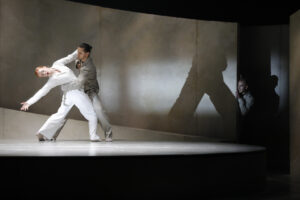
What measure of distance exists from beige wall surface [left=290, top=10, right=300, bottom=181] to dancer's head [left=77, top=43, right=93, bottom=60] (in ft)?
9.37

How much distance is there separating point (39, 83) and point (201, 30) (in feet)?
9.89

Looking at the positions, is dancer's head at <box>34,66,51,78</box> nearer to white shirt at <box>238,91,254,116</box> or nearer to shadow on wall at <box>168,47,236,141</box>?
shadow on wall at <box>168,47,236,141</box>

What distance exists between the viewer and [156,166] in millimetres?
4445

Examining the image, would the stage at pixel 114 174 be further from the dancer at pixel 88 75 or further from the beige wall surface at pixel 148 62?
the beige wall surface at pixel 148 62

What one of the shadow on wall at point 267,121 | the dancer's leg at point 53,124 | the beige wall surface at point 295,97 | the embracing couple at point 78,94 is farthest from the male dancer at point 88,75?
the shadow on wall at point 267,121

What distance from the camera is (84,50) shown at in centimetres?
725

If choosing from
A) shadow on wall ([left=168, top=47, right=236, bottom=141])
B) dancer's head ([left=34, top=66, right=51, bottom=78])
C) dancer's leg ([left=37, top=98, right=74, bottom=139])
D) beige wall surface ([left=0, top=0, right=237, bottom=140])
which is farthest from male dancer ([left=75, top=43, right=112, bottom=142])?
shadow on wall ([left=168, top=47, right=236, bottom=141])

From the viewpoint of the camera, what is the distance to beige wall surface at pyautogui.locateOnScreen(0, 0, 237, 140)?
29.2 ft

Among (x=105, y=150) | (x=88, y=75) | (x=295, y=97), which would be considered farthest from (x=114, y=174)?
(x=295, y=97)

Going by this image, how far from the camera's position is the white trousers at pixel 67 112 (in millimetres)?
7199

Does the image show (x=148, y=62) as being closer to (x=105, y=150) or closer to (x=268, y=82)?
(x=268, y=82)

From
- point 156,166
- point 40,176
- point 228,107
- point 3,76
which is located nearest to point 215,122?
point 228,107

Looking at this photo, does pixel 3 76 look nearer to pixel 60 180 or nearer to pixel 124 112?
pixel 124 112

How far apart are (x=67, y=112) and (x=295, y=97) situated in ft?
10.6
